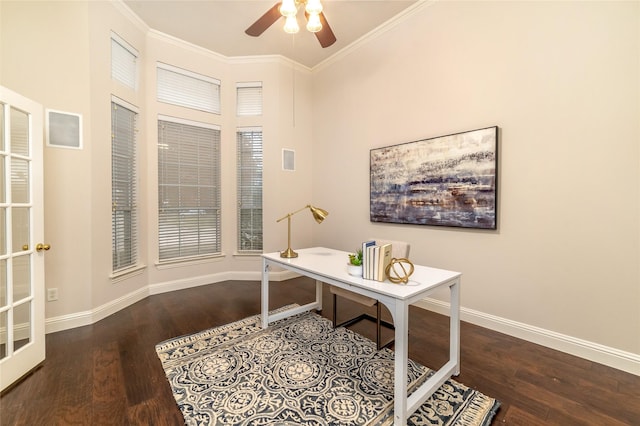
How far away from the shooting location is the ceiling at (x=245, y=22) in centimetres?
304

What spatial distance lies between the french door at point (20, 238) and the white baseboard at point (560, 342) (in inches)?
145

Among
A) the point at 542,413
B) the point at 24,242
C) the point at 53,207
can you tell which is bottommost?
the point at 542,413

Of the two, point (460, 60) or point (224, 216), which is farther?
point (224, 216)

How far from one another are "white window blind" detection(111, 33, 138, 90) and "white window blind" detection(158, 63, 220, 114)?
1.11ft

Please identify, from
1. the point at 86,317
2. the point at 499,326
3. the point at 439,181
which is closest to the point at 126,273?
the point at 86,317

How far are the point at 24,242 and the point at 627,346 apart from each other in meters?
4.46

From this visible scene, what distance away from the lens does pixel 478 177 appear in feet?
8.50

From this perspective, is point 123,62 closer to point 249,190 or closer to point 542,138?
point 249,190

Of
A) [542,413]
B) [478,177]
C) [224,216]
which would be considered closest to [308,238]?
[224,216]

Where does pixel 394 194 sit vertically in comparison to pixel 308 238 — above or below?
above

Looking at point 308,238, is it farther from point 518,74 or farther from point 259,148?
point 518,74

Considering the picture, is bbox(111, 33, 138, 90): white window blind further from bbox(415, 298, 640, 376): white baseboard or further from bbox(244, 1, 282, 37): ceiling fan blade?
bbox(415, 298, 640, 376): white baseboard

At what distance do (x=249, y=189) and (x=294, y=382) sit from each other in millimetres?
3083

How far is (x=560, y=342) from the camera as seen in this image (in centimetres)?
222
